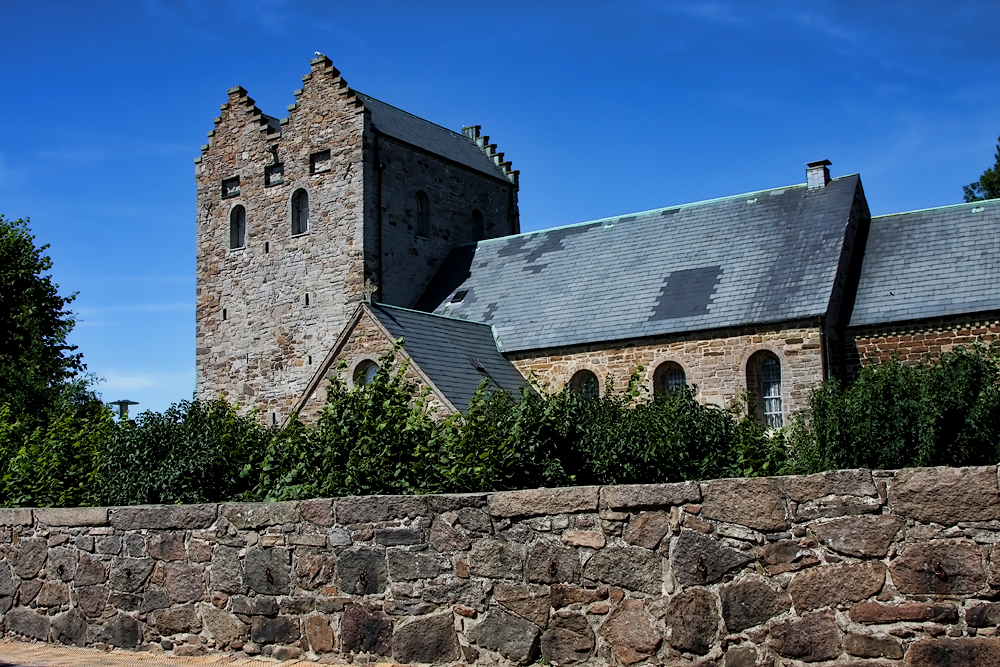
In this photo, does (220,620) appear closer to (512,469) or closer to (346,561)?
(346,561)

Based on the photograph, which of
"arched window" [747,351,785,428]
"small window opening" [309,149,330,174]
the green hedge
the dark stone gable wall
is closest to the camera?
the green hedge

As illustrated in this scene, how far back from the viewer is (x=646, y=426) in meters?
10.4

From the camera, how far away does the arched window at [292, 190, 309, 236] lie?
101 ft

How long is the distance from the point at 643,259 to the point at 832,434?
1224cm

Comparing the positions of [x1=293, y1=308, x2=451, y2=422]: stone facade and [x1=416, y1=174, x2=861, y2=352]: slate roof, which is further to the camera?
[x1=416, y1=174, x2=861, y2=352]: slate roof

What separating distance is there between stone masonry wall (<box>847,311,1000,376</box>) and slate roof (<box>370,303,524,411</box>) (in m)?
7.53

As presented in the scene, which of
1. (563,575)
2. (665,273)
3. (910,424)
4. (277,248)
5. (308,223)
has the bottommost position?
(563,575)

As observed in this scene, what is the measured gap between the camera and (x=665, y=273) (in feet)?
83.1

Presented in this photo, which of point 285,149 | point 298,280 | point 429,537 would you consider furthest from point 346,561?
point 285,149

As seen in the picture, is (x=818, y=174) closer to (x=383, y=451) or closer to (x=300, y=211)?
(x=300, y=211)

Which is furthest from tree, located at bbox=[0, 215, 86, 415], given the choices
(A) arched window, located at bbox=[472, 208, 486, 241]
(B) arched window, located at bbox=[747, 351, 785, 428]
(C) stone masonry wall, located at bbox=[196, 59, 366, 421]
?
(B) arched window, located at bbox=[747, 351, 785, 428]

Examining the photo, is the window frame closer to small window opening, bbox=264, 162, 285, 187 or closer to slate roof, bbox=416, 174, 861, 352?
small window opening, bbox=264, 162, 285, 187

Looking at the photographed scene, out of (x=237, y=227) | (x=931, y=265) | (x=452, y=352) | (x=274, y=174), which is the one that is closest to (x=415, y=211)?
(x=274, y=174)

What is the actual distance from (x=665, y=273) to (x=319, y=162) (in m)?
11.3
